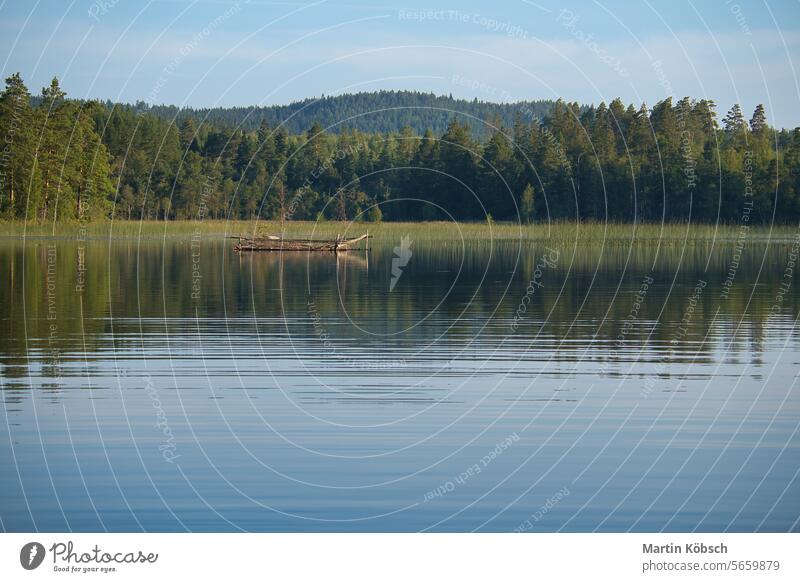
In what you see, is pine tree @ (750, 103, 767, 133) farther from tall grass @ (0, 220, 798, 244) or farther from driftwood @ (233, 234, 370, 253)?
driftwood @ (233, 234, 370, 253)

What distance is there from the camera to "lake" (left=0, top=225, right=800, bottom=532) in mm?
12430

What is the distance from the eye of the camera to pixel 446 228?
101 meters

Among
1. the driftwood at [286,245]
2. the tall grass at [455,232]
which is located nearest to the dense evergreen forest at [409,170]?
the tall grass at [455,232]

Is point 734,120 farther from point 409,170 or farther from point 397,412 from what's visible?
point 397,412

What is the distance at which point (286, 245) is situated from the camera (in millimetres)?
73500

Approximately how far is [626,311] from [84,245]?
170 ft

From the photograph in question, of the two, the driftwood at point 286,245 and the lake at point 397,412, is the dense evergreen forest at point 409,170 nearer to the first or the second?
the driftwood at point 286,245

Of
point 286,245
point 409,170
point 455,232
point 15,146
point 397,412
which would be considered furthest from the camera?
point 409,170

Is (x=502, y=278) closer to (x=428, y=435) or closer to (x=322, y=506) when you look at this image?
(x=428, y=435)

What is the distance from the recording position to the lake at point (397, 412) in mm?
12430

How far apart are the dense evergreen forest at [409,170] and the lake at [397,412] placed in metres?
66.0

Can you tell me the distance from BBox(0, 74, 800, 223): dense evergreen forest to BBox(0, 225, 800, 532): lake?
65954 mm

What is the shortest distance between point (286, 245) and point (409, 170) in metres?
72.3

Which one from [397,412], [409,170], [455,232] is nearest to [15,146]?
[455,232]
